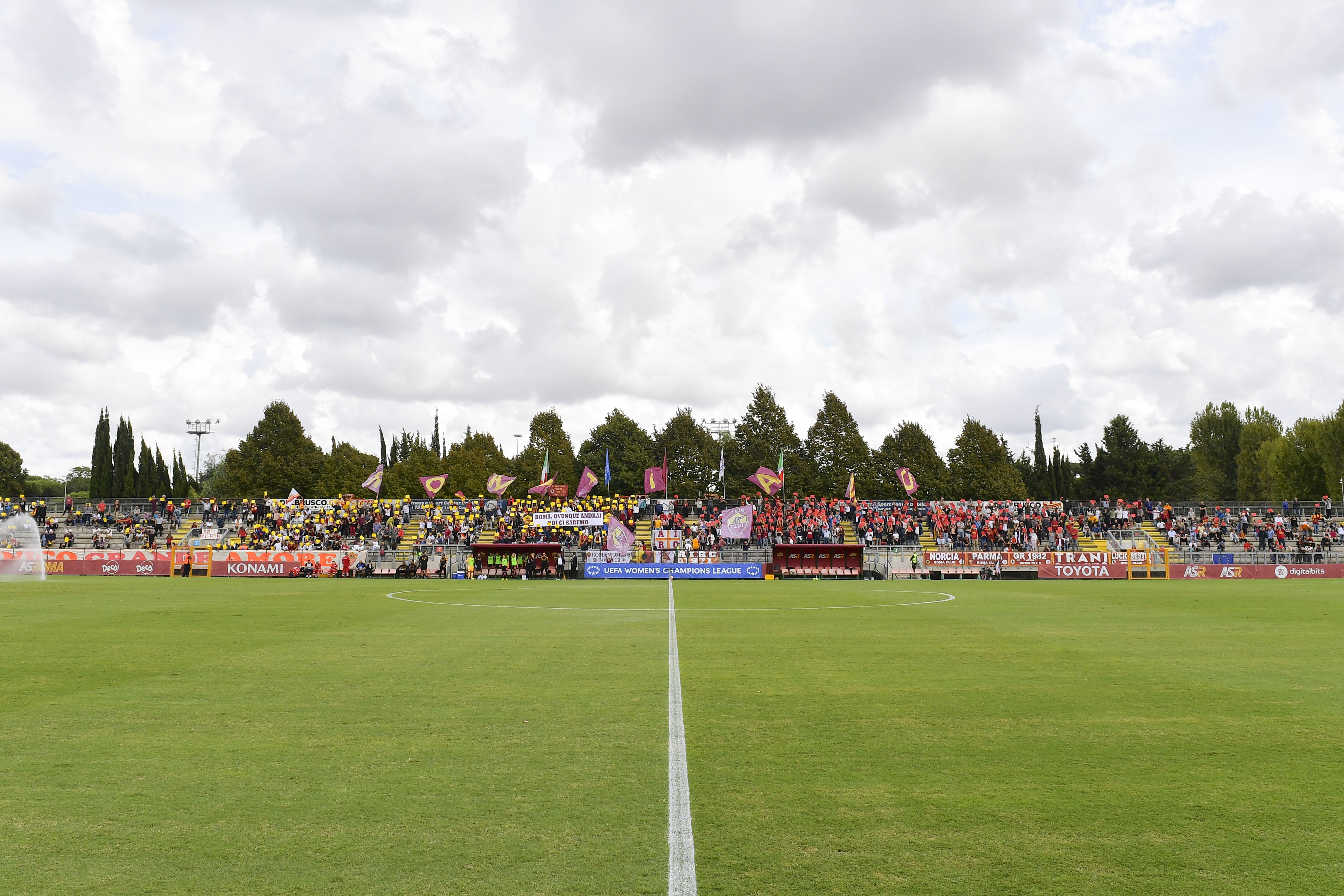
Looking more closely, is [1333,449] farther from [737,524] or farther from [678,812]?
[678,812]

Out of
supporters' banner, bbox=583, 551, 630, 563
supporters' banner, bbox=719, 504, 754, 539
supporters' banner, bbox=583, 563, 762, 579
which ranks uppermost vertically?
supporters' banner, bbox=719, 504, 754, 539

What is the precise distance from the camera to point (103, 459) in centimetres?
9944

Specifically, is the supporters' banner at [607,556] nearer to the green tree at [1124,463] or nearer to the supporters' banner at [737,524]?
the supporters' banner at [737,524]

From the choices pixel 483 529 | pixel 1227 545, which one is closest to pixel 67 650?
pixel 483 529

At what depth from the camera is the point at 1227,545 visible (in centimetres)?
5422

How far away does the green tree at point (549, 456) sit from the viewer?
95.9 m

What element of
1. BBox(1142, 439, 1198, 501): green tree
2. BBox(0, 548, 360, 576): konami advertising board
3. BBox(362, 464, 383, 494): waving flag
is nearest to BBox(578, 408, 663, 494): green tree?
BBox(362, 464, 383, 494): waving flag

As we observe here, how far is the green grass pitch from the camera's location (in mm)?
5074

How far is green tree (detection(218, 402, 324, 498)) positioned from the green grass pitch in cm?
8033

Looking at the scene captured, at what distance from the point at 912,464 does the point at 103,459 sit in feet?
296

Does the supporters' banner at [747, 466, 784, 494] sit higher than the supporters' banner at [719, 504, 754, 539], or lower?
higher

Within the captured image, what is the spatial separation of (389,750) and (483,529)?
5405 centimetres

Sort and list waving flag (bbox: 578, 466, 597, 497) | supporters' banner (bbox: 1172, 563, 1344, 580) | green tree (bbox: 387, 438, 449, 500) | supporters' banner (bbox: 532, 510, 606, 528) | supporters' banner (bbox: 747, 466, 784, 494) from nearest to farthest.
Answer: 1. supporters' banner (bbox: 1172, 563, 1344, 580)
2. supporters' banner (bbox: 532, 510, 606, 528)
3. supporters' banner (bbox: 747, 466, 784, 494)
4. waving flag (bbox: 578, 466, 597, 497)
5. green tree (bbox: 387, 438, 449, 500)

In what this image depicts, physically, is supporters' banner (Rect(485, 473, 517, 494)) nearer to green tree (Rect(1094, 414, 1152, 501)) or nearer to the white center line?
the white center line
